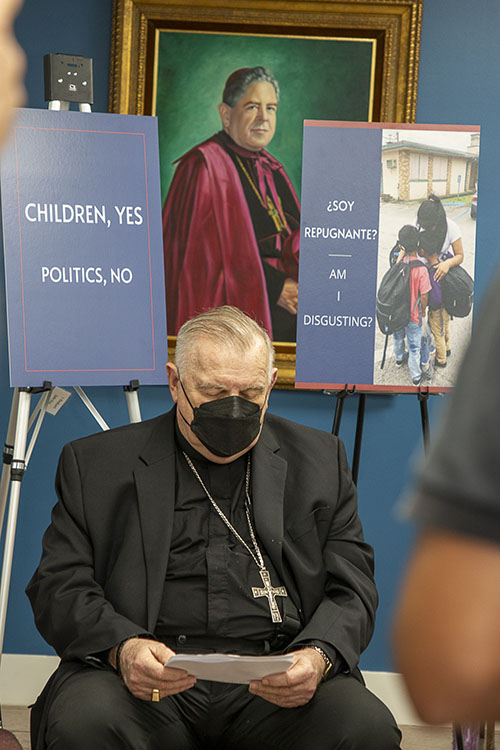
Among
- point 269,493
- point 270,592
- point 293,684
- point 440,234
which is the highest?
point 440,234

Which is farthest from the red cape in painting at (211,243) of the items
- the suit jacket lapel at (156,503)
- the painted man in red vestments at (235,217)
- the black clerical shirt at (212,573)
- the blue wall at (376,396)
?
the black clerical shirt at (212,573)

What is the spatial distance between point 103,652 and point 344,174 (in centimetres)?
177

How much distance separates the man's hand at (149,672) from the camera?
6.98 ft

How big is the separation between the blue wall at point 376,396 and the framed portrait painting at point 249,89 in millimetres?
105

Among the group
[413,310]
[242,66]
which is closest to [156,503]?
[413,310]

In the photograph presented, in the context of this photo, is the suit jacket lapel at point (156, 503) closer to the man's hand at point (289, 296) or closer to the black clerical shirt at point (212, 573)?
the black clerical shirt at point (212, 573)

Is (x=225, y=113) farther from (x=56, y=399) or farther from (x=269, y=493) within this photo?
(x=269, y=493)

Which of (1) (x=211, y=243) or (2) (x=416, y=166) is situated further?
(1) (x=211, y=243)

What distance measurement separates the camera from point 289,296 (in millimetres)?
3699

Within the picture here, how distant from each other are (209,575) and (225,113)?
1.98 metres

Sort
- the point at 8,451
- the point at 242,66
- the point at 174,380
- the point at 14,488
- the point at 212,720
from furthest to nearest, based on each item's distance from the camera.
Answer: the point at 242,66, the point at 8,451, the point at 14,488, the point at 174,380, the point at 212,720

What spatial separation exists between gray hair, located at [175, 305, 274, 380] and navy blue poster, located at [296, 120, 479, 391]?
583 millimetres

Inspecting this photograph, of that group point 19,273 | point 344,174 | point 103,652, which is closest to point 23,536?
point 19,273

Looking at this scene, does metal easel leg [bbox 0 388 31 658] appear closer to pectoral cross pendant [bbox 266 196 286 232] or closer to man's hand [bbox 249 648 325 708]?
man's hand [bbox 249 648 325 708]
